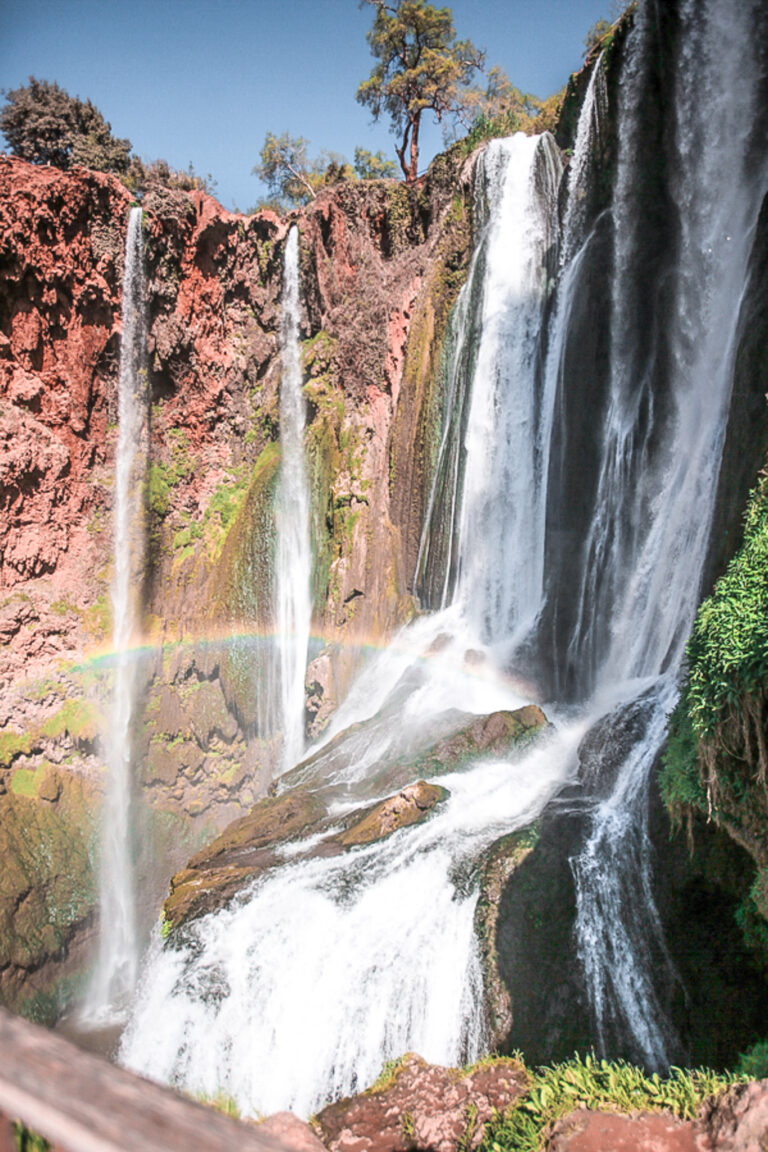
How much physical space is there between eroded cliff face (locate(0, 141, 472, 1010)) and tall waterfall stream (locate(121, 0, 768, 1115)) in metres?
1.68

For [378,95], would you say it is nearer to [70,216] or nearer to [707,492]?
[70,216]

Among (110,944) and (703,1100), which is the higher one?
(703,1100)

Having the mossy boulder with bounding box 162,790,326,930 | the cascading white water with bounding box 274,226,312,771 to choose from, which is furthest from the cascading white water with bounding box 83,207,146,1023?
the mossy boulder with bounding box 162,790,326,930

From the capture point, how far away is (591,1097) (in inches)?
133

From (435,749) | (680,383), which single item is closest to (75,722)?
(435,749)

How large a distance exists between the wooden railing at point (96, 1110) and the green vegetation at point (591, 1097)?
3030 mm

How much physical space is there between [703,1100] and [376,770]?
20.8 feet

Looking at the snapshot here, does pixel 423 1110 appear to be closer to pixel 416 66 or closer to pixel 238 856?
pixel 238 856

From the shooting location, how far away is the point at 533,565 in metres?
11.6

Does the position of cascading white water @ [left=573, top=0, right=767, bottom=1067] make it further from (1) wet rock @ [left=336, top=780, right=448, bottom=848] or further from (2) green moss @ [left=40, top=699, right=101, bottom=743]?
(2) green moss @ [left=40, top=699, right=101, bottom=743]

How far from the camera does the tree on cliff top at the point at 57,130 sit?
17.4 metres

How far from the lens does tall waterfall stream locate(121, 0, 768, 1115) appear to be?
5234 mm

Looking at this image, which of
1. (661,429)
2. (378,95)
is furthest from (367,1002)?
(378,95)

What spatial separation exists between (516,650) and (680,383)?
185 inches
